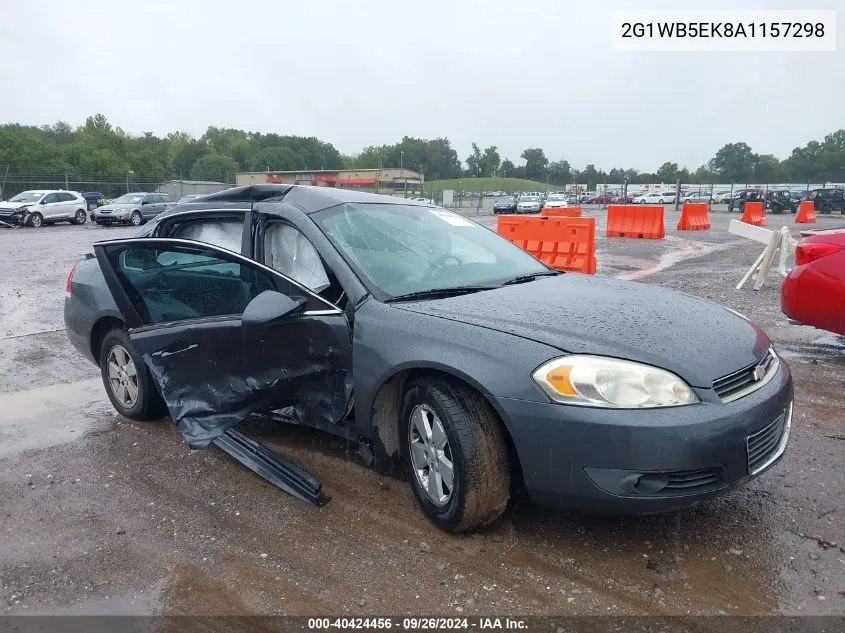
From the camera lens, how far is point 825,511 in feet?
10.7

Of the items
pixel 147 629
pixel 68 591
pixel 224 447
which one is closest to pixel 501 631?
pixel 147 629

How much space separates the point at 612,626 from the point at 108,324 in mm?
3963

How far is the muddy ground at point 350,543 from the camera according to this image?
2.70 meters

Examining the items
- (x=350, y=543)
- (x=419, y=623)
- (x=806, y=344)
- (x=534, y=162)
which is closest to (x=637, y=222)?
(x=806, y=344)

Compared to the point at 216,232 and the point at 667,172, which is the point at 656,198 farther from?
the point at 216,232

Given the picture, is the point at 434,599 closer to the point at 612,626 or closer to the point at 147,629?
the point at 612,626

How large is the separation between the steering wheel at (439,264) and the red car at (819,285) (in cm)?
342

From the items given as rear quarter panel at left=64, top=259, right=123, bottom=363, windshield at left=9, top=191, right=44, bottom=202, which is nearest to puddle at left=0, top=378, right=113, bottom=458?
rear quarter panel at left=64, top=259, right=123, bottom=363

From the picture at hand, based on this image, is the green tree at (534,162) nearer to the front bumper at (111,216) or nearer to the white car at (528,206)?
the white car at (528,206)

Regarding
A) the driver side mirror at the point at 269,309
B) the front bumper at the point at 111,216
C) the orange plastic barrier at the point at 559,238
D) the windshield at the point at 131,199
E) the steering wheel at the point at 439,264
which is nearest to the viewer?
the driver side mirror at the point at 269,309

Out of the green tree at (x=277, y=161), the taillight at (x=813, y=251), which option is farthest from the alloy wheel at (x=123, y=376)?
the green tree at (x=277, y=161)

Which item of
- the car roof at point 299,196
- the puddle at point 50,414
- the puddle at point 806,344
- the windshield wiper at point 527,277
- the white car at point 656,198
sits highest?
the white car at point 656,198

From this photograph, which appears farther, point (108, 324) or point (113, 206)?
point (113, 206)

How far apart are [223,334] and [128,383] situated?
160 centimetres
